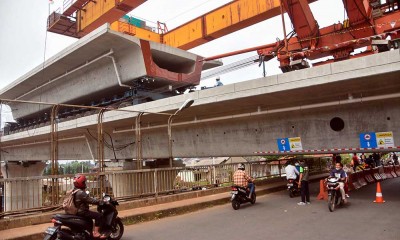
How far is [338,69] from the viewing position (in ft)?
30.9

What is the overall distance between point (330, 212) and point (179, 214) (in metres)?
4.33

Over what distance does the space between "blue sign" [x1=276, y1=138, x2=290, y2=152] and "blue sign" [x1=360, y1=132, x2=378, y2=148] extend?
264cm

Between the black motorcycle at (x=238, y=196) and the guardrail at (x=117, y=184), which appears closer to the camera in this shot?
the guardrail at (x=117, y=184)

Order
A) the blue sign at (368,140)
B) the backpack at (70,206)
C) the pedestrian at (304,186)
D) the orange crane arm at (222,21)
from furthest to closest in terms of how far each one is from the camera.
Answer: the orange crane arm at (222,21)
the blue sign at (368,140)
the pedestrian at (304,186)
the backpack at (70,206)

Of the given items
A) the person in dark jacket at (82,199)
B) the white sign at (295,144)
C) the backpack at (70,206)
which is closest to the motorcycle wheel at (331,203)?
the white sign at (295,144)

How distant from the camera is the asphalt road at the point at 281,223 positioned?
6613 mm

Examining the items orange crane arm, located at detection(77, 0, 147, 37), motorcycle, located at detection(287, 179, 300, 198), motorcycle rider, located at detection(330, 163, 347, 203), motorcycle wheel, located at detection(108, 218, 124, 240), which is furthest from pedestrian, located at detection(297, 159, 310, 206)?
orange crane arm, located at detection(77, 0, 147, 37)

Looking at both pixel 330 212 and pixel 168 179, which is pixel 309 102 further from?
pixel 168 179

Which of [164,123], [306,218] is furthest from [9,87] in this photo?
[306,218]

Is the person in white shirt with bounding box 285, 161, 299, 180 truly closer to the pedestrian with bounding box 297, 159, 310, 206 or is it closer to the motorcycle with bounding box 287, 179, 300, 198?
the motorcycle with bounding box 287, 179, 300, 198

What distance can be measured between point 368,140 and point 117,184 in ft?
27.6

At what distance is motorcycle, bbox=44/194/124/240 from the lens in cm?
524

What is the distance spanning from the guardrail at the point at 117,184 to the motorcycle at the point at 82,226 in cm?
240

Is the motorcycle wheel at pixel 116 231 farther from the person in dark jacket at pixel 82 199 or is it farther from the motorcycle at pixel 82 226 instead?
the person in dark jacket at pixel 82 199
